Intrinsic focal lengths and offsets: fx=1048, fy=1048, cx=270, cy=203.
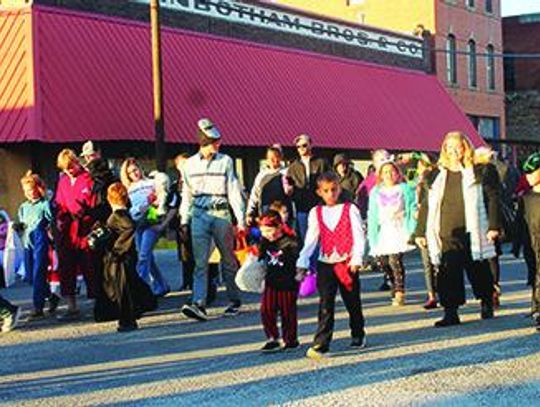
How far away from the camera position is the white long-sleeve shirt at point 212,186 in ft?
35.3

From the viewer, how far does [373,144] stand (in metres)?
30.2

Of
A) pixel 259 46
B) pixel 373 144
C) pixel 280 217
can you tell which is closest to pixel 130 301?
pixel 280 217

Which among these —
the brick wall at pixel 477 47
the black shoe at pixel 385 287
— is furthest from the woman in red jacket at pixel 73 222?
the brick wall at pixel 477 47

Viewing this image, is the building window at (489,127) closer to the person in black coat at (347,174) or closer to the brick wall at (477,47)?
the brick wall at (477,47)

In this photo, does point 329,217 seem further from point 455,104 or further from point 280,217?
point 455,104

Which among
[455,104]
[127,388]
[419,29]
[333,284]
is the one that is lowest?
[127,388]

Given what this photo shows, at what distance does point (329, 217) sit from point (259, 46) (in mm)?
19242

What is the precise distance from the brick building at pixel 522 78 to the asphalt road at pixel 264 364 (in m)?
38.9

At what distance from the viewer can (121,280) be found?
1034 centimetres

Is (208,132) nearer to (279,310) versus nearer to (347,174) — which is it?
(279,310)

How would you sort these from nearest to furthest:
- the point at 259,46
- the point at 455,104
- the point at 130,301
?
1. the point at 130,301
2. the point at 259,46
3. the point at 455,104

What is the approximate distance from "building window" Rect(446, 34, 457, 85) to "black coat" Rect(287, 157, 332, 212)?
2892 cm

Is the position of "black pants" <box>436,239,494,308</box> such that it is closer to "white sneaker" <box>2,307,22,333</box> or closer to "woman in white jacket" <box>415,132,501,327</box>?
"woman in white jacket" <box>415,132,501,327</box>

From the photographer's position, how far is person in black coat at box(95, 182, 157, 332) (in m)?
10.4
